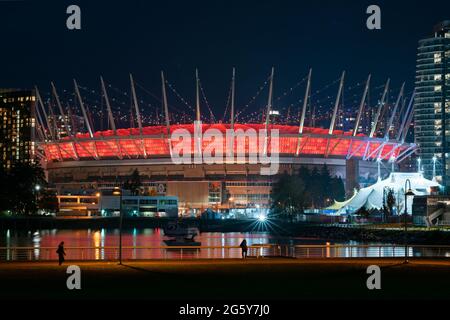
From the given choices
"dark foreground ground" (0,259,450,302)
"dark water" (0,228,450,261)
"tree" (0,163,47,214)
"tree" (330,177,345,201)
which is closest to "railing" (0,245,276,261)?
"dark water" (0,228,450,261)

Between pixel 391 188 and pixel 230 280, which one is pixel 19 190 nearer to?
pixel 391 188

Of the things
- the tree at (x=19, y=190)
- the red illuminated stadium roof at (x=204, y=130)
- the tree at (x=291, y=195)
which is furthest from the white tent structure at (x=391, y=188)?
the tree at (x=19, y=190)

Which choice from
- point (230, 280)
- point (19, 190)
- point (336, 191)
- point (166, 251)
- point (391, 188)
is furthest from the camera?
point (336, 191)

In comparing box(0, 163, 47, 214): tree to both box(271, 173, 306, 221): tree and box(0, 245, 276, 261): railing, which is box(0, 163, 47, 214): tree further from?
box(0, 245, 276, 261): railing

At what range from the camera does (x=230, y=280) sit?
90.3 feet

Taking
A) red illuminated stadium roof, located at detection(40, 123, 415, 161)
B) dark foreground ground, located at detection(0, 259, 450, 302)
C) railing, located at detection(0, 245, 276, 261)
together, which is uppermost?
red illuminated stadium roof, located at detection(40, 123, 415, 161)

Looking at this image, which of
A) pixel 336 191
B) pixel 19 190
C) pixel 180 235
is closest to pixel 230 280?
pixel 180 235

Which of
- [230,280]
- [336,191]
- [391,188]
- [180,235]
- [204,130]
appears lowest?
[180,235]

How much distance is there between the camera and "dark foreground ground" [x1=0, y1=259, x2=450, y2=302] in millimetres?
23531

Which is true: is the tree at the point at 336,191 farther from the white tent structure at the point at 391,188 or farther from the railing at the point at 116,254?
the railing at the point at 116,254

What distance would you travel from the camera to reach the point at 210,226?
10306 centimetres

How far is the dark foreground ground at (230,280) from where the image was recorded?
77.2ft
